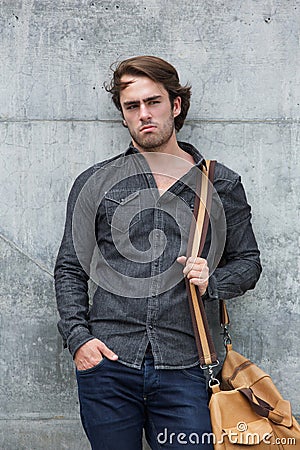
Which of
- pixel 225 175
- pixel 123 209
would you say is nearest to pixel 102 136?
pixel 123 209

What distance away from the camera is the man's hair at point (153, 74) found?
330 cm

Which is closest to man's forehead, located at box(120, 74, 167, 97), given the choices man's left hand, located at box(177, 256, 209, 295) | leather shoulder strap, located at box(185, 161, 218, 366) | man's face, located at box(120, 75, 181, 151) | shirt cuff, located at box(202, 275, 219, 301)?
man's face, located at box(120, 75, 181, 151)

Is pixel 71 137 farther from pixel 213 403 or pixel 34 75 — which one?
pixel 213 403

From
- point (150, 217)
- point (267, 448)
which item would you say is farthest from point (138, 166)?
point (267, 448)

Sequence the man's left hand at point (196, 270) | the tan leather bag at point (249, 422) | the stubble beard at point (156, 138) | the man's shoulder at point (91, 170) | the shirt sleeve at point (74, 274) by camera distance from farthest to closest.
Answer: the man's shoulder at point (91, 170), the stubble beard at point (156, 138), the shirt sleeve at point (74, 274), the man's left hand at point (196, 270), the tan leather bag at point (249, 422)

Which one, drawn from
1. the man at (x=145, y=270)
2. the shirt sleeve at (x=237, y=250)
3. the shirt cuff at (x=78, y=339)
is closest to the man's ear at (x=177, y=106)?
the man at (x=145, y=270)

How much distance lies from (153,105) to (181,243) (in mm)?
660

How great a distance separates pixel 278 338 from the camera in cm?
378

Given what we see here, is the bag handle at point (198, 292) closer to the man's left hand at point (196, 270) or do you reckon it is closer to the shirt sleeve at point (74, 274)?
the man's left hand at point (196, 270)

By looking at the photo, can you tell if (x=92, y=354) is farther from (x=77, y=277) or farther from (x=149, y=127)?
(x=149, y=127)

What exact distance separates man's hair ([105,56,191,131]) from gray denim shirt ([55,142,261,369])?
31 centimetres

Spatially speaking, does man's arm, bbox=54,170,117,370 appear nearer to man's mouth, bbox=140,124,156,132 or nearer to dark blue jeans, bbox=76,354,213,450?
dark blue jeans, bbox=76,354,213,450

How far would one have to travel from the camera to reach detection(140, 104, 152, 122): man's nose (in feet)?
10.7

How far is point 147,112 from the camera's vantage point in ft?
10.7
